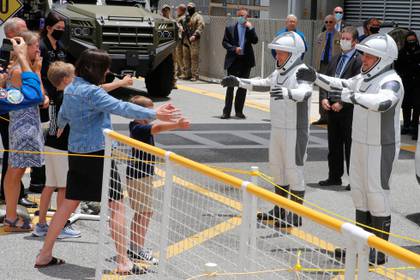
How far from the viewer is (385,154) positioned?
23.4 ft

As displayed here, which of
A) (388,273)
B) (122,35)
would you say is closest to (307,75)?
(388,273)

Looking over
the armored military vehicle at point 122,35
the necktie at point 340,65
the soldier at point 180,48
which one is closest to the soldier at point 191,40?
the soldier at point 180,48

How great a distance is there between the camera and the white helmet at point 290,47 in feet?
26.8

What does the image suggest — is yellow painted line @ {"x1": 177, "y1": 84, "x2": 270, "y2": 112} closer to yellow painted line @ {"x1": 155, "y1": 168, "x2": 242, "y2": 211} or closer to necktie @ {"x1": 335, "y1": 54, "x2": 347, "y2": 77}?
necktie @ {"x1": 335, "y1": 54, "x2": 347, "y2": 77}

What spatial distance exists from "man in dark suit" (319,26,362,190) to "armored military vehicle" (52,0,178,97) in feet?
24.7

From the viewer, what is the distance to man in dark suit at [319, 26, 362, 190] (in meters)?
9.82

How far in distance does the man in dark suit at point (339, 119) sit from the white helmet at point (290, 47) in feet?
5.44

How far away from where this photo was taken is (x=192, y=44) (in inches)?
899

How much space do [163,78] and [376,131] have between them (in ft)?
40.6

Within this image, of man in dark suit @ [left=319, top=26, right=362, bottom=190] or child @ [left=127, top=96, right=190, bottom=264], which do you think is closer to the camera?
child @ [left=127, top=96, right=190, bottom=264]

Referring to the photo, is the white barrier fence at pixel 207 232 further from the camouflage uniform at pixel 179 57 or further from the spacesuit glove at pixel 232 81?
the camouflage uniform at pixel 179 57

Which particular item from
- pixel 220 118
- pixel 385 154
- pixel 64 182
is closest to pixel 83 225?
pixel 64 182

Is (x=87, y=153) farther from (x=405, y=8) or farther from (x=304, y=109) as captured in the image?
(x=405, y=8)

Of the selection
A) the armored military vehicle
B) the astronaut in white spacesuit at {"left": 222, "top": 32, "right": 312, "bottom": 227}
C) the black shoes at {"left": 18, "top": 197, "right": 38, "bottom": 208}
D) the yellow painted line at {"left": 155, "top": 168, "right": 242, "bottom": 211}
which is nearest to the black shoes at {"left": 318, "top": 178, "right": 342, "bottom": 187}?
the astronaut in white spacesuit at {"left": 222, "top": 32, "right": 312, "bottom": 227}
